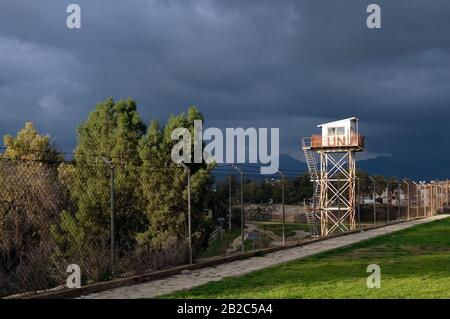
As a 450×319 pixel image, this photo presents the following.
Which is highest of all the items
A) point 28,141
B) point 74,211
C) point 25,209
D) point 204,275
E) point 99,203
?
point 28,141

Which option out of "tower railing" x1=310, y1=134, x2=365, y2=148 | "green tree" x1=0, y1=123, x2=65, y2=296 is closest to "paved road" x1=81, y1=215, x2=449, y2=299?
"green tree" x1=0, y1=123, x2=65, y2=296

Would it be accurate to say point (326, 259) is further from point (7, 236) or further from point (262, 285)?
point (7, 236)

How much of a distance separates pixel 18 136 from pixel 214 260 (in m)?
24.5

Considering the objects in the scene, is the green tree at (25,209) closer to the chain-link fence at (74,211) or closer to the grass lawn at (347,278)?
the chain-link fence at (74,211)

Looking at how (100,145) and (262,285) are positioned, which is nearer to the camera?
(262,285)

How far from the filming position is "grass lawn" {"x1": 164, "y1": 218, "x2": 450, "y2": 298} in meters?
9.12

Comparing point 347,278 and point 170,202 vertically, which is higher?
point 170,202

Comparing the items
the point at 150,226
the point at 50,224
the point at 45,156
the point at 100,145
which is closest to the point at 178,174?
the point at 150,226

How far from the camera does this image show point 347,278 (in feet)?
35.6

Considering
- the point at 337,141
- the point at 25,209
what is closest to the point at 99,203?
the point at 25,209

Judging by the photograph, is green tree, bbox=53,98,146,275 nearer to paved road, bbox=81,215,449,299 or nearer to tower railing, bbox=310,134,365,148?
paved road, bbox=81,215,449,299

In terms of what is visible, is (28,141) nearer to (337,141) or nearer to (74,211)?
(74,211)

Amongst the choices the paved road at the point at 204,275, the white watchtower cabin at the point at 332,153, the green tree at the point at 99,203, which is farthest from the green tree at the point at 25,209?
the white watchtower cabin at the point at 332,153

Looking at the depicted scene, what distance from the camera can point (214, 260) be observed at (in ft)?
44.5
